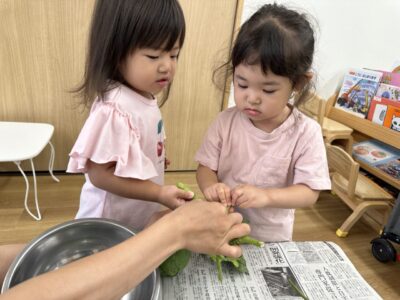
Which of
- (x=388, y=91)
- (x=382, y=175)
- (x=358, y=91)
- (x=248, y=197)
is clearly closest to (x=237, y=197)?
(x=248, y=197)

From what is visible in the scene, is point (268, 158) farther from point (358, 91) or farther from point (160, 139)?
point (358, 91)

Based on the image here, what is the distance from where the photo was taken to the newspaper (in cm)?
58

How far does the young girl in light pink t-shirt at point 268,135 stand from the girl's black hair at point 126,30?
0.16 metres

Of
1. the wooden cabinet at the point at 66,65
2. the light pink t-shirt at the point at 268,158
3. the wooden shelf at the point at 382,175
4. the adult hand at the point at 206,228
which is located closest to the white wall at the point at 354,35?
the wooden cabinet at the point at 66,65

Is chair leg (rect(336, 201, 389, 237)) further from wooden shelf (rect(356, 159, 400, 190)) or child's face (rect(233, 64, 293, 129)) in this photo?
child's face (rect(233, 64, 293, 129))

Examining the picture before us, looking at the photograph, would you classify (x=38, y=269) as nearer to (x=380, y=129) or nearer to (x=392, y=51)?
(x=380, y=129)

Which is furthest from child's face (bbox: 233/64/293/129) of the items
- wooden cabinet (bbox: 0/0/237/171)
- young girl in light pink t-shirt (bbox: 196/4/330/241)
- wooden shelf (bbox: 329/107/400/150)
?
wooden shelf (bbox: 329/107/400/150)

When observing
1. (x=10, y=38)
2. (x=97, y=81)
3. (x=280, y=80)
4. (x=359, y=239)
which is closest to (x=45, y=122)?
(x=10, y=38)

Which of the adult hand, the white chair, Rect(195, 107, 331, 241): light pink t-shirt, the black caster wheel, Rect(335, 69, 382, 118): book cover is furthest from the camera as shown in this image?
Rect(335, 69, 382, 118): book cover

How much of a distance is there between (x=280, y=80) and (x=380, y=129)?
1.42m

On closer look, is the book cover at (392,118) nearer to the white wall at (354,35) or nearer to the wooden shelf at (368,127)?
the wooden shelf at (368,127)

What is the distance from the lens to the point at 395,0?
204 cm

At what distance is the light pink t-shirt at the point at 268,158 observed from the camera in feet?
2.52

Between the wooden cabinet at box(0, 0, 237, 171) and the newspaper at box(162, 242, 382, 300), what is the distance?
4.07 feet
